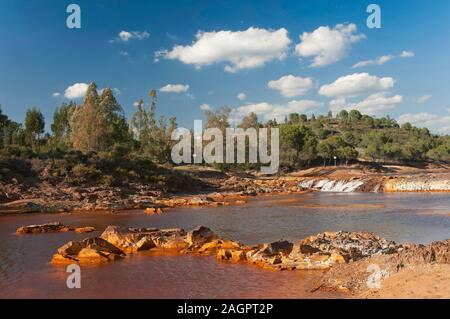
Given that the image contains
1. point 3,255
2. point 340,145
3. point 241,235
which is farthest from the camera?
point 340,145

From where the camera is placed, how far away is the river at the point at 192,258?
12070 mm

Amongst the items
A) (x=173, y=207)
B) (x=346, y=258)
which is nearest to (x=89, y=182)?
(x=173, y=207)

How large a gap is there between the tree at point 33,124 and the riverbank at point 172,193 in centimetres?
2797

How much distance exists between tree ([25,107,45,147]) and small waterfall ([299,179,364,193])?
1834 inches

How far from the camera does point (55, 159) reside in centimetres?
4712

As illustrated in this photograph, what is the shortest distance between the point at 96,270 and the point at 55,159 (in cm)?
3601

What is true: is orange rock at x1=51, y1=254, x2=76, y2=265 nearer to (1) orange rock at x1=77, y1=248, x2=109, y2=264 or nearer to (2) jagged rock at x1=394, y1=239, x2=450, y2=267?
(1) orange rock at x1=77, y1=248, x2=109, y2=264

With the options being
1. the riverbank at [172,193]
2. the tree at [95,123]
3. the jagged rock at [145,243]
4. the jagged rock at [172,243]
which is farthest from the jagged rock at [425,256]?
the tree at [95,123]

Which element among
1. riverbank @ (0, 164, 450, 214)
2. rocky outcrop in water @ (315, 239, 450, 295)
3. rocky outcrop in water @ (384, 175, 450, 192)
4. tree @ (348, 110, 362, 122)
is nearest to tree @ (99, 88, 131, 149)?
riverbank @ (0, 164, 450, 214)

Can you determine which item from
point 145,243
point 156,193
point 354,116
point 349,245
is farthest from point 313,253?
point 354,116

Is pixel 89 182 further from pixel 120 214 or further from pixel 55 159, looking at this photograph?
pixel 120 214

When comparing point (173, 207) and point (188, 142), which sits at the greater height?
point (188, 142)

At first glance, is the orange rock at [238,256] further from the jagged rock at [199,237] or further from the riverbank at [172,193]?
the riverbank at [172,193]

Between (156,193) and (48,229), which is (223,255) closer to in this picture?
(48,229)
